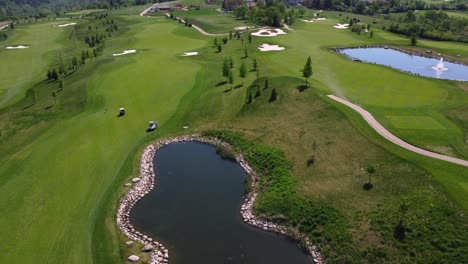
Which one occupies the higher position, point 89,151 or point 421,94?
point 421,94

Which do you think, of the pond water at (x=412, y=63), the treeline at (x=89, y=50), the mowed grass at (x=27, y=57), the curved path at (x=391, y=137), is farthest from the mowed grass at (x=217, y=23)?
the curved path at (x=391, y=137)

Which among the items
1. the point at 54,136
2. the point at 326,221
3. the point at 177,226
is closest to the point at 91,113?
the point at 54,136

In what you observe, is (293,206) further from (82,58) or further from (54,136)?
(82,58)

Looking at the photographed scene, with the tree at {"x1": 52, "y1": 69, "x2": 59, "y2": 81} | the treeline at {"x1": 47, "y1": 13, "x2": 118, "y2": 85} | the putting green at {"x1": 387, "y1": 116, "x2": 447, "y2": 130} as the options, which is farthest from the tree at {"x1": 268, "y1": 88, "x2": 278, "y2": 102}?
the tree at {"x1": 52, "y1": 69, "x2": 59, "y2": 81}

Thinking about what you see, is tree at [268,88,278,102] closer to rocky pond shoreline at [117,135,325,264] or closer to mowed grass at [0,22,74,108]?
rocky pond shoreline at [117,135,325,264]

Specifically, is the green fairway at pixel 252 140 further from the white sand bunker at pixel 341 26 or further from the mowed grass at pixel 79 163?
the white sand bunker at pixel 341 26

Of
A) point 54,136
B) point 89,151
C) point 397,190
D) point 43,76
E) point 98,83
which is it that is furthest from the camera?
point 43,76

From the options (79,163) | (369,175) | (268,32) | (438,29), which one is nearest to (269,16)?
(268,32)
